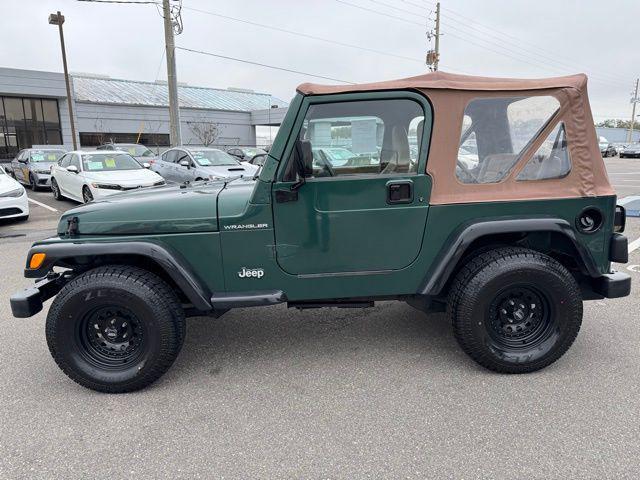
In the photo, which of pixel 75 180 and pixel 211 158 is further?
pixel 211 158

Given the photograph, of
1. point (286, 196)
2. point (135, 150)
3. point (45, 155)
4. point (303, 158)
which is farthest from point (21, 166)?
point (303, 158)

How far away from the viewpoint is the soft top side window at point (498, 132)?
2.95 metres

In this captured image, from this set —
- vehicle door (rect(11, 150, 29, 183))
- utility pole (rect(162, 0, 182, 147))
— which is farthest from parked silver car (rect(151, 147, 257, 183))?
vehicle door (rect(11, 150, 29, 183))

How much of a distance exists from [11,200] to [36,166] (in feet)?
24.7

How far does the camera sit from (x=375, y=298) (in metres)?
3.15

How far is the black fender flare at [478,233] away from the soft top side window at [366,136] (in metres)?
0.54

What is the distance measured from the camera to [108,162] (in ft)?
35.3

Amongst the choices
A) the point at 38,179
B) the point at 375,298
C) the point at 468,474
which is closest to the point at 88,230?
the point at 375,298

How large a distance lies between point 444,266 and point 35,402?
2.82 meters

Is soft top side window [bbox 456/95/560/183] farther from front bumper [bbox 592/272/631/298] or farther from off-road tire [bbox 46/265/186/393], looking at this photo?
off-road tire [bbox 46/265/186/393]

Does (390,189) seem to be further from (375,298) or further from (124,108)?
(124,108)

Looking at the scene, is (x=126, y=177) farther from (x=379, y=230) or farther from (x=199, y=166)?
(x=379, y=230)

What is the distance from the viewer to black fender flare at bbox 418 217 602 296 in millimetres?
2904

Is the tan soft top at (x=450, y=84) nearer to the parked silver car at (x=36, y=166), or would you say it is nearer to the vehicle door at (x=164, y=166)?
the vehicle door at (x=164, y=166)
